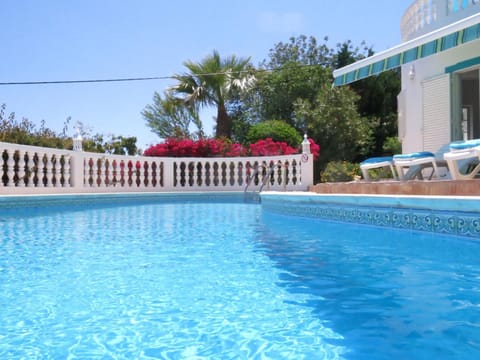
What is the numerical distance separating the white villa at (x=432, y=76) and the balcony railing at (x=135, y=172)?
367 centimetres

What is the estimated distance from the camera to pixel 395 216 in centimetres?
599

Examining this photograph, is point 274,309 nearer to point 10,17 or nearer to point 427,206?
point 427,206

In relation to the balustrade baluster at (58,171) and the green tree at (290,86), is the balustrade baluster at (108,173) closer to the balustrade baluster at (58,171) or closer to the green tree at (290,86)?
the balustrade baluster at (58,171)

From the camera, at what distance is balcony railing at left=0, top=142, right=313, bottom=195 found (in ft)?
35.7

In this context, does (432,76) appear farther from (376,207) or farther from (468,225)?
(468,225)

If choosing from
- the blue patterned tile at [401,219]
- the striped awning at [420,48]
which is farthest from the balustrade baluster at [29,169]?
the blue patterned tile at [401,219]

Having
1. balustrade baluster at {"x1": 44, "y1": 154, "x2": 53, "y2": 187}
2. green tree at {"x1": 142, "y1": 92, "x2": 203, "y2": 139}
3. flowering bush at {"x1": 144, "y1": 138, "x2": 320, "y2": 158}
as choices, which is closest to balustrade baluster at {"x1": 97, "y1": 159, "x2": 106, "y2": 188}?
balustrade baluster at {"x1": 44, "y1": 154, "x2": 53, "y2": 187}

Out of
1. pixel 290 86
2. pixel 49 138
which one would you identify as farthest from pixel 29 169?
pixel 290 86

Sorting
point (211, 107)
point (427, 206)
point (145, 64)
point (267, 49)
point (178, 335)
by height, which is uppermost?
point (267, 49)

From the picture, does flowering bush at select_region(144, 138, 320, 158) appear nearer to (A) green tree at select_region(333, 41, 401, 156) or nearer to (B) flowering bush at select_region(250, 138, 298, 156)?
(B) flowering bush at select_region(250, 138, 298, 156)

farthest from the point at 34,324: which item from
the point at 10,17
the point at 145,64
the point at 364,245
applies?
the point at 145,64

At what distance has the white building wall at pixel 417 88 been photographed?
959cm

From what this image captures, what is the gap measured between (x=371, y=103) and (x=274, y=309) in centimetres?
2170

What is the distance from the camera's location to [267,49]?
2625 cm
